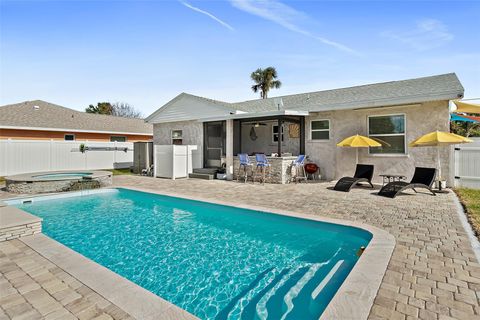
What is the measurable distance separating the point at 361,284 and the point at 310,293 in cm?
76

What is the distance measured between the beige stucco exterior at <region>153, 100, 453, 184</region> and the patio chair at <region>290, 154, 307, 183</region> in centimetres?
77

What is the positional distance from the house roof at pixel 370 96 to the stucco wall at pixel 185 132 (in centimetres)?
54

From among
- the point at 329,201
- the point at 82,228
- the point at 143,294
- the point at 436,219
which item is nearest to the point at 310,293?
the point at 143,294

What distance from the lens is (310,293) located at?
353cm

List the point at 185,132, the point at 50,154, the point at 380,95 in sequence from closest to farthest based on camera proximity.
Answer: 1. the point at 380,95
2. the point at 50,154
3. the point at 185,132

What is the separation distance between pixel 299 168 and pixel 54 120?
18.9 m

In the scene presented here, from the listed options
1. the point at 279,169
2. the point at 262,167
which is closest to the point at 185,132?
the point at 262,167

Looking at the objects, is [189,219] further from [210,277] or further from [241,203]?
[210,277]

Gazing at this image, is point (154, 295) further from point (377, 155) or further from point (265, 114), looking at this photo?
point (377, 155)

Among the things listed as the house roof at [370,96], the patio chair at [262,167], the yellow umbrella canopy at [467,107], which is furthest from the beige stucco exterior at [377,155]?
the yellow umbrella canopy at [467,107]

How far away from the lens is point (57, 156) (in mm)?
16828

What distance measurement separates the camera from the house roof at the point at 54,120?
1817cm

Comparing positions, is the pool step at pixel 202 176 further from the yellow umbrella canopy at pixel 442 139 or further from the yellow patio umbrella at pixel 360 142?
the yellow umbrella canopy at pixel 442 139

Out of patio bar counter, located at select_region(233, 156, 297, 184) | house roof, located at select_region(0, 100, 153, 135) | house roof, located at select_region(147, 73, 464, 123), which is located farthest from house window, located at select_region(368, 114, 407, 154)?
house roof, located at select_region(0, 100, 153, 135)
